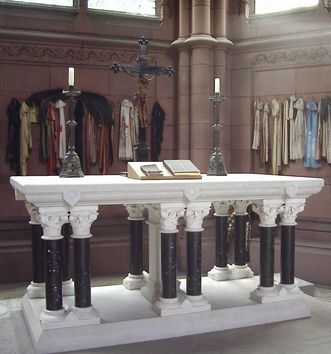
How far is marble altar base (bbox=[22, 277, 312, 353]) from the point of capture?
430cm

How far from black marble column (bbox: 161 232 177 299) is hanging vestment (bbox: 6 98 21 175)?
143 inches

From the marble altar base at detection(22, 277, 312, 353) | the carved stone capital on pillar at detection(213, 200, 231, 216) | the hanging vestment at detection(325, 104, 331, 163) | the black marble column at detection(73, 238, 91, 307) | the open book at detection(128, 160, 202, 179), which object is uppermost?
the hanging vestment at detection(325, 104, 331, 163)

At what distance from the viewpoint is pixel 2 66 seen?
298 inches

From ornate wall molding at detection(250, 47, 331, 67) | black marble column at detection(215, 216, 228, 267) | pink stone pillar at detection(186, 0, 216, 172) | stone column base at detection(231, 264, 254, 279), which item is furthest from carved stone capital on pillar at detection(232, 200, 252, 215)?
ornate wall molding at detection(250, 47, 331, 67)

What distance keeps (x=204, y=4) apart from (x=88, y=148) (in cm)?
282

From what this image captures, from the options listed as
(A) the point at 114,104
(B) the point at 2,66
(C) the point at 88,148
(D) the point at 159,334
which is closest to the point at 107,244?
(C) the point at 88,148

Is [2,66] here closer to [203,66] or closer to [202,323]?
[203,66]

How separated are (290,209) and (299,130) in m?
3.00

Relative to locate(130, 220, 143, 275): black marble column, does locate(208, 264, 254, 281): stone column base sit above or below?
below

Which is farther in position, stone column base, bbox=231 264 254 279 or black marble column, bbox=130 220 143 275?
stone column base, bbox=231 264 254 279

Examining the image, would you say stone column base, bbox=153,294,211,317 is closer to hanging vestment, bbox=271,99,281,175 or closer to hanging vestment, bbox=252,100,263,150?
hanging vestment, bbox=271,99,281,175

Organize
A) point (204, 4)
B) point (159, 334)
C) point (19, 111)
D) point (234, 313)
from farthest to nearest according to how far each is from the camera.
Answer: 1. point (204, 4)
2. point (19, 111)
3. point (234, 313)
4. point (159, 334)

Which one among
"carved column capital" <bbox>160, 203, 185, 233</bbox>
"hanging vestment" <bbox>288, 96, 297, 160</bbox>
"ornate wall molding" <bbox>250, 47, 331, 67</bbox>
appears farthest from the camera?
"hanging vestment" <bbox>288, 96, 297, 160</bbox>

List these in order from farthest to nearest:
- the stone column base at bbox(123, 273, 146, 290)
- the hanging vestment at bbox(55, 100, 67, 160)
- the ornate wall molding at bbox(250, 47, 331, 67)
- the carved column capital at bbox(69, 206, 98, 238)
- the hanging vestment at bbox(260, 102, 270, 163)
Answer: the hanging vestment at bbox(260, 102, 270, 163), the ornate wall molding at bbox(250, 47, 331, 67), the hanging vestment at bbox(55, 100, 67, 160), the stone column base at bbox(123, 273, 146, 290), the carved column capital at bbox(69, 206, 98, 238)
